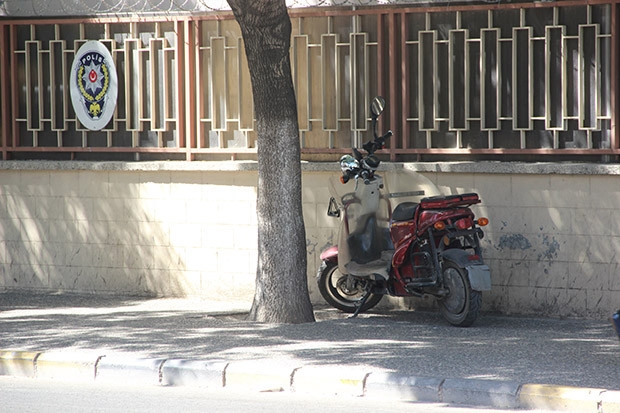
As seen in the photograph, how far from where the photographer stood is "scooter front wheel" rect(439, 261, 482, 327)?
33.6 feet

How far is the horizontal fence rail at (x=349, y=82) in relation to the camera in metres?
11.1

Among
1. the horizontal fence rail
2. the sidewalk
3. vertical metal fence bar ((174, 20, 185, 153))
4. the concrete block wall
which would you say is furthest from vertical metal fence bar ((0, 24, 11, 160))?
the sidewalk

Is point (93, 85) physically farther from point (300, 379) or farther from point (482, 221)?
point (300, 379)

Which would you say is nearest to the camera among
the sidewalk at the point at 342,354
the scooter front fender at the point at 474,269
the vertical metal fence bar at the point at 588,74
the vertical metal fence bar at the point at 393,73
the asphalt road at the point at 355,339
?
the sidewalk at the point at 342,354

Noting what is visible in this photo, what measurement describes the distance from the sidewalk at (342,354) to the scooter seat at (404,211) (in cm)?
105

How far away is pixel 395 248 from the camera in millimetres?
10773

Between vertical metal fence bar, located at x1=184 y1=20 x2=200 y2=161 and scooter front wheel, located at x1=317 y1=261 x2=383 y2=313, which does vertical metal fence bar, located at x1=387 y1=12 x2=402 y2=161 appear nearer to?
scooter front wheel, located at x1=317 y1=261 x2=383 y2=313

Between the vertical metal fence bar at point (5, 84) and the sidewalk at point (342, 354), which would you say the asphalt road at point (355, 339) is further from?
the vertical metal fence bar at point (5, 84)

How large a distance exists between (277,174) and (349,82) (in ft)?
6.84

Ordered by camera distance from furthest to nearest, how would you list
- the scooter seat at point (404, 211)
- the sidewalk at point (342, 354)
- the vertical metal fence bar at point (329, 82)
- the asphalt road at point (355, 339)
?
the vertical metal fence bar at point (329, 82) → the scooter seat at point (404, 211) → the asphalt road at point (355, 339) → the sidewalk at point (342, 354)

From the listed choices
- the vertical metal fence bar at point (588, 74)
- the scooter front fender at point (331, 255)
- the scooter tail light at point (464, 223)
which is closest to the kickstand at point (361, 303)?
the scooter front fender at point (331, 255)

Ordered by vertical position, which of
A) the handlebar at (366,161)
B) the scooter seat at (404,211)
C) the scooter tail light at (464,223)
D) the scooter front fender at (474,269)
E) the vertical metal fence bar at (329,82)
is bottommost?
the scooter front fender at (474,269)

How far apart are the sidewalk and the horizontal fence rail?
2.00 meters

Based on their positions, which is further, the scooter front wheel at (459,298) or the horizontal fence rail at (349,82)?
the horizontal fence rail at (349,82)
